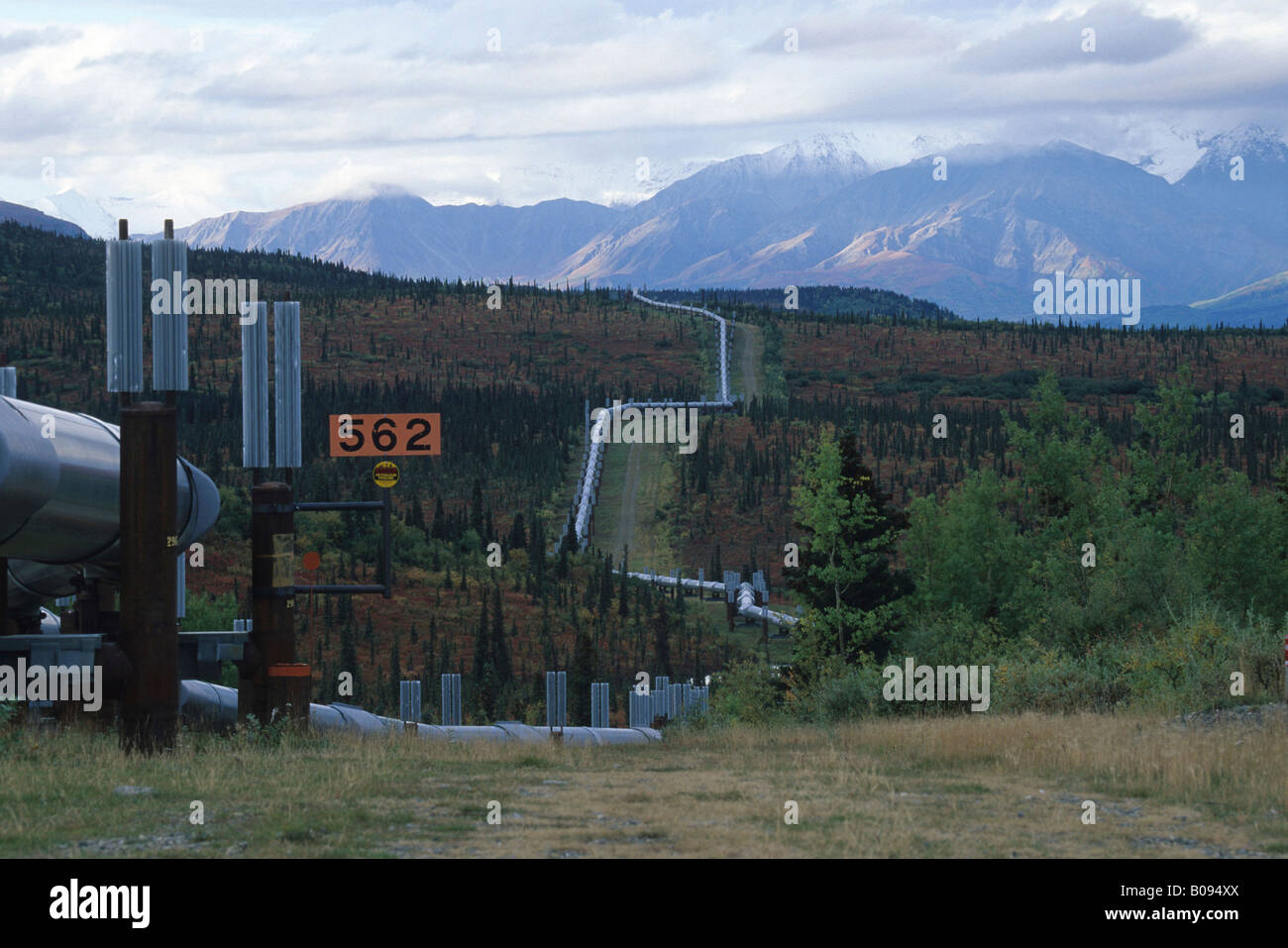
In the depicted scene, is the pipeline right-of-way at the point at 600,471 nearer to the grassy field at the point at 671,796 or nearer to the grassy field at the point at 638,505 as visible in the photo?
the grassy field at the point at 638,505

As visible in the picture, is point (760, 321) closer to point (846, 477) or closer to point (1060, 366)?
point (1060, 366)

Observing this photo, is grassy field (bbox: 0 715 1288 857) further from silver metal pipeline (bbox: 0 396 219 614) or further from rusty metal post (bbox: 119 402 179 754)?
silver metal pipeline (bbox: 0 396 219 614)

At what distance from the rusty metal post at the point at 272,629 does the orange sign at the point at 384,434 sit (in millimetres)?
1319

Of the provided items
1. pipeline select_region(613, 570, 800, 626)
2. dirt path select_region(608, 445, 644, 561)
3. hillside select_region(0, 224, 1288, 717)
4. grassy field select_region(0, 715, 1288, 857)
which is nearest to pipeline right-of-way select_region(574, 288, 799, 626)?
pipeline select_region(613, 570, 800, 626)

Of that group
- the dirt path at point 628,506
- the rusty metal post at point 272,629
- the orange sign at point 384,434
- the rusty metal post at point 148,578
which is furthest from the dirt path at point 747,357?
the rusty metal post at point 148,578

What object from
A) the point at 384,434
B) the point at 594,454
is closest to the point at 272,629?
the point at 384,434

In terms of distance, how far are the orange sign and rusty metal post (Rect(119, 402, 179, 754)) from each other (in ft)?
8.34

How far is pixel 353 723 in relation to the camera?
20719 mm

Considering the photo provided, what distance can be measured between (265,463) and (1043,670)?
1205cm

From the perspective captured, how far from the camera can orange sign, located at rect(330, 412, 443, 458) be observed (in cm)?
1748

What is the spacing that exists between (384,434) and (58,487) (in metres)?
3.75

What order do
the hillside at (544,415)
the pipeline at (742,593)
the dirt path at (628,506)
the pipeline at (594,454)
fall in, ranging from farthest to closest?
the pipeline at (594,454)
the dirt path at (628,506)
the pipeline at (742,593)
the hillside at (544,415)

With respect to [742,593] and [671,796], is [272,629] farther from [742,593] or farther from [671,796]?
[742,593]

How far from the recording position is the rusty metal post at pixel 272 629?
59.5ft
